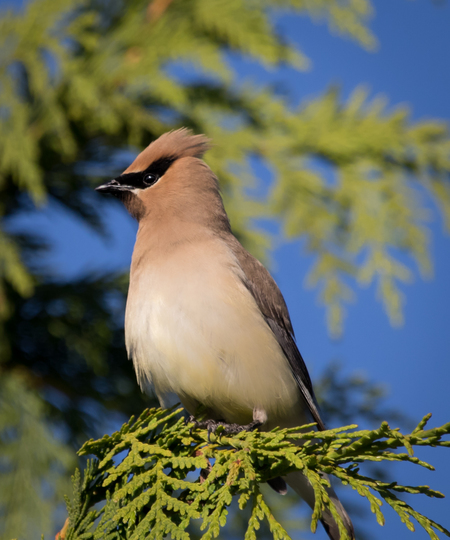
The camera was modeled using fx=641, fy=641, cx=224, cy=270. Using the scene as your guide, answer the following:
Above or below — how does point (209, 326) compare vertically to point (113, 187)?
below

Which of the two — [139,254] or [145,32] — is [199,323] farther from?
[145,32]

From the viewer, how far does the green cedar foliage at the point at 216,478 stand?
197cm

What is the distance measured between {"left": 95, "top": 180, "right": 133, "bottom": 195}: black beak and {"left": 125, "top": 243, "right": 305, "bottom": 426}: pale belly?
690mm

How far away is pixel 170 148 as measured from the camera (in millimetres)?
3807

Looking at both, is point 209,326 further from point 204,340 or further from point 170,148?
point 170,148

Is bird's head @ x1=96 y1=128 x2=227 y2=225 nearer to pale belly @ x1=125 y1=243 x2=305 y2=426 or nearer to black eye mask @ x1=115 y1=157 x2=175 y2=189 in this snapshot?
black eye mask @ x1=115 y1=157 x2=175 y2=189

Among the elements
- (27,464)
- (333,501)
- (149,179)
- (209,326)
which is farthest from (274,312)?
(27,464)

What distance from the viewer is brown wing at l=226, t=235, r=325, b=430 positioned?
11.0ft

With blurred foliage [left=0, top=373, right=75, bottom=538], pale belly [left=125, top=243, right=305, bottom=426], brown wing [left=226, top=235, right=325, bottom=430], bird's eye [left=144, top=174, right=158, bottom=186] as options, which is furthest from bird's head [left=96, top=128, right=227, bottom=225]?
blurred foliage [left=0, top=373, right=75, bottom=538]

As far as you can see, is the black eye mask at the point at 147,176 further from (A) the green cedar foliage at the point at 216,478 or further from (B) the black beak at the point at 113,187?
(A) the green cedar foliage at the point at 216,478

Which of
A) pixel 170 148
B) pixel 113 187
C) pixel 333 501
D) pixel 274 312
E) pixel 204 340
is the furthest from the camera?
pixel 170 148

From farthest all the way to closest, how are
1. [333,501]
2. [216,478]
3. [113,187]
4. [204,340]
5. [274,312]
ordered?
[113,187] → [274,312] → [333,501] → [204,340] → [216,478]

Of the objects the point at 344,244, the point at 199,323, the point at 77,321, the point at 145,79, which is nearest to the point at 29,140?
the point at 145,79

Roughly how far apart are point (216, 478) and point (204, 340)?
2.65 ft
